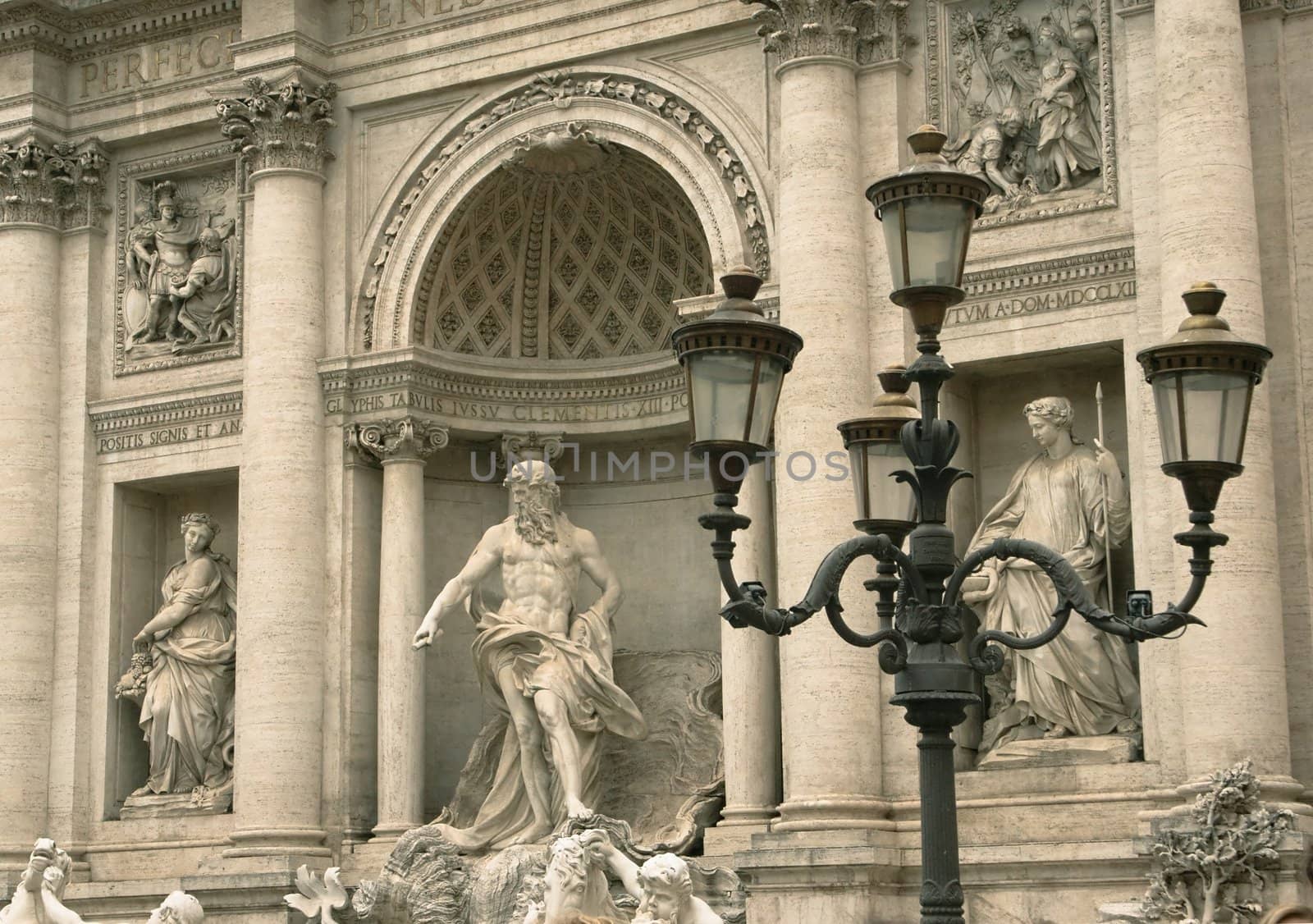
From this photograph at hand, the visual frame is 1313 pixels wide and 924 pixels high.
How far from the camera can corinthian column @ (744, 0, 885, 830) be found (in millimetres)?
18297

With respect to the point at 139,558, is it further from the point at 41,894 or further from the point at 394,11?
the point at 394,11

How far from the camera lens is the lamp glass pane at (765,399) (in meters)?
10.6

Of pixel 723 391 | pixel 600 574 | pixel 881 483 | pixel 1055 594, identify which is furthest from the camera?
pixel 600 574

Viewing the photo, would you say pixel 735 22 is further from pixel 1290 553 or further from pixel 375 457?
pixel 1290 553

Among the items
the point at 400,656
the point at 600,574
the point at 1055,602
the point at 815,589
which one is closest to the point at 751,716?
the point at 600,574

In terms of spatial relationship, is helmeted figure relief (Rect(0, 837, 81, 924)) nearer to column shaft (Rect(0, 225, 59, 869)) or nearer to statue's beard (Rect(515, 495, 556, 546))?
column shaft (Rect(0, 225, 59, 869))

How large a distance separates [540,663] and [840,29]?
6.23 m

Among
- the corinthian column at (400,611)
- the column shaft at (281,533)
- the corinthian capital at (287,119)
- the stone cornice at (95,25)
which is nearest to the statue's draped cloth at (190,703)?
the column shaft at (281,533)

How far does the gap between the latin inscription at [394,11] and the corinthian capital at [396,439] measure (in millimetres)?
3956

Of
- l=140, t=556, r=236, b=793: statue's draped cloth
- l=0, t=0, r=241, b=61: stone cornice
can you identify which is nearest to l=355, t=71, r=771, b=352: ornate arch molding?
l=0, t=0, r=241, b=61: stone cornice

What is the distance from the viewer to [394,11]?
22312mm

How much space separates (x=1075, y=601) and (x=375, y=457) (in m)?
12.0

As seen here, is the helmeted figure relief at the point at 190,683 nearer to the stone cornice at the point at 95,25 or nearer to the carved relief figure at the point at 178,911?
the carved relief figure at the point at 178,911

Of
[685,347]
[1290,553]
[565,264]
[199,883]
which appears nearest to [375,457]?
[565,264]
